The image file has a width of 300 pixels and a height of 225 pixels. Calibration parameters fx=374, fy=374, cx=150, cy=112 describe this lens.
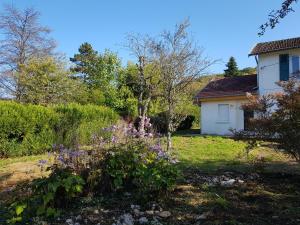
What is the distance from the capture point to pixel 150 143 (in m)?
7.54

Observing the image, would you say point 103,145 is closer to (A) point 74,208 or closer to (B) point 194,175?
(A) point 74,208

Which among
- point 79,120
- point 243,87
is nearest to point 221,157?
point 79,120

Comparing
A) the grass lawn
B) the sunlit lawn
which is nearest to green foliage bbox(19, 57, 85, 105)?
the sunlit lawn

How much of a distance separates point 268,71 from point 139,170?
20.4 metres

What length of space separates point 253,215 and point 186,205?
3.61 ft

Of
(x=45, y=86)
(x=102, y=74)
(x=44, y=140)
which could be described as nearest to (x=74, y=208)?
(x=44, y=140)

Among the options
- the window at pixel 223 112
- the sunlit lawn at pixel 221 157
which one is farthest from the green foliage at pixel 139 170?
the window at pixel 223 112

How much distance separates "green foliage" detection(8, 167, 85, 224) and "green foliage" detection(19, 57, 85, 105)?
23321 mm

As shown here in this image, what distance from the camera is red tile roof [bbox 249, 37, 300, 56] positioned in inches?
940

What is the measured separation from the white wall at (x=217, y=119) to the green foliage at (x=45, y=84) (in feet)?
36.7

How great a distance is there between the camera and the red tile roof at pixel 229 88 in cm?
2619

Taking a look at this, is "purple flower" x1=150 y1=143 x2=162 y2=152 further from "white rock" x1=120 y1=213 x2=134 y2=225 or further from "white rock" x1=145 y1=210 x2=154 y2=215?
"white rock" x1=120 y1=213 x2=134 y2=225

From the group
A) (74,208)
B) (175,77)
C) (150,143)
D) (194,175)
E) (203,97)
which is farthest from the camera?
(203,97)

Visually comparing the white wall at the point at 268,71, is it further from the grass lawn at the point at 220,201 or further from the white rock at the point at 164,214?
the white rock at the point at 164,214
